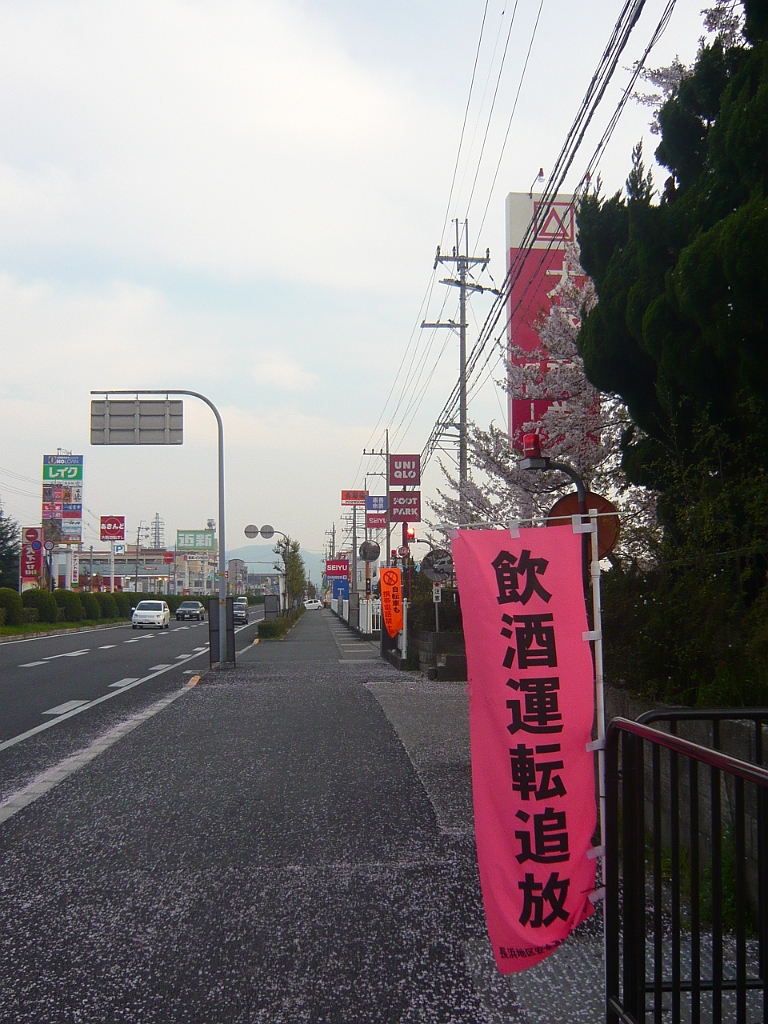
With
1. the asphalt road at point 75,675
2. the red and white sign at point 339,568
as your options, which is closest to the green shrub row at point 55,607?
the asphalt road at point 75,675

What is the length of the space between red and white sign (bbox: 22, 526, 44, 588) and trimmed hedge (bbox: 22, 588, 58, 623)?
13.6 m

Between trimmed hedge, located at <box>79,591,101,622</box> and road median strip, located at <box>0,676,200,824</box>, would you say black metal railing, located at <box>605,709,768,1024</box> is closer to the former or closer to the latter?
road median strip, located at <box>0,676,200,824</box>

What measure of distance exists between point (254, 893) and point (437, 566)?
40.3 ft

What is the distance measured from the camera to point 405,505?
26.4m

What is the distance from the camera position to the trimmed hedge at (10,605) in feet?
115

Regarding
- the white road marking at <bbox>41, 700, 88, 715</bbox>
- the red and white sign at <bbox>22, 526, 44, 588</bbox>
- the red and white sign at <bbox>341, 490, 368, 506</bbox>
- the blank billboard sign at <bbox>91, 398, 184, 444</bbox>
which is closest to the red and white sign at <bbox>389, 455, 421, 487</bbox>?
the blank billboard sign at <bbox>91, 398, 184, 444</bbox>

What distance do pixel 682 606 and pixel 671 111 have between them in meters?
4.70

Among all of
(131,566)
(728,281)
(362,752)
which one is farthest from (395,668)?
(131,566)

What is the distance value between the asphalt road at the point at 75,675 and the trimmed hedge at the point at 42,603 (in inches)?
477

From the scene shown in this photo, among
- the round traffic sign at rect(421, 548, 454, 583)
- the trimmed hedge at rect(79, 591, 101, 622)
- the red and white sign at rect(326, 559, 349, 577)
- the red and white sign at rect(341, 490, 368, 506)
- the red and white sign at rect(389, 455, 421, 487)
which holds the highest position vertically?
the red and white sign at rect(341, 490, 368, 506)

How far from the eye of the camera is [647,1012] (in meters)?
2.96

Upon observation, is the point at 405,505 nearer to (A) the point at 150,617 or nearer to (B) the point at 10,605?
(B) the point at 10,605

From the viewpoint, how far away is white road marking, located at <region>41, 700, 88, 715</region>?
36.2ft

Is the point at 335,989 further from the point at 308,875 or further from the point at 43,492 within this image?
the point at 43,492
